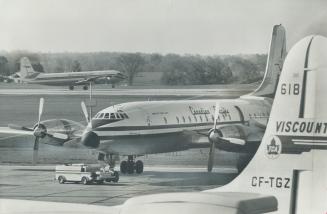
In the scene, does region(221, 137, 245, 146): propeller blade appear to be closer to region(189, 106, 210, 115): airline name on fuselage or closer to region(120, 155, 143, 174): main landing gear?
region(189, 106, 210, 115): airline name on fuselage

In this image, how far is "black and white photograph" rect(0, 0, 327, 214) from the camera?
3.50m

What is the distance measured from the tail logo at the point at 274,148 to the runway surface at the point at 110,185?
0.23 metres

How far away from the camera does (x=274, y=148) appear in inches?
142

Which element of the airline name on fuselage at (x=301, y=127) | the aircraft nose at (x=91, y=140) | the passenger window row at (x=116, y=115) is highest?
the passenger window row at (x=116, y=115)

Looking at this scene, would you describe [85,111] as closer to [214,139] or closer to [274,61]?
[214,139]

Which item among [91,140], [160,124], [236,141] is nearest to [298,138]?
[236,141]

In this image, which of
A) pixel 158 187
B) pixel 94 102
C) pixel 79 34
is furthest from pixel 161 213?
pixel 79 34

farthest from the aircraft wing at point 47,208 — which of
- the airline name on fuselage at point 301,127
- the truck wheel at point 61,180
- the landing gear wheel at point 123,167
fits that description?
the airline name on fuselage at point 301,127

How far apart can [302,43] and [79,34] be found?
1.23 meters

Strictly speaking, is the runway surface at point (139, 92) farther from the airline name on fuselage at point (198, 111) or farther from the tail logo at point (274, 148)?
the tail logo at point (274, 148)

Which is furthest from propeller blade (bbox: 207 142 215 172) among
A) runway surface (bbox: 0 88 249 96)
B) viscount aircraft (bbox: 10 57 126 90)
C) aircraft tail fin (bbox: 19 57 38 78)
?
aircraft tail fin (bbox: 19 57 38 78)

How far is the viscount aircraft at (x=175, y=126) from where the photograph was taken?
12.1 ft

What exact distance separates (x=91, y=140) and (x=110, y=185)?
0.88 feet

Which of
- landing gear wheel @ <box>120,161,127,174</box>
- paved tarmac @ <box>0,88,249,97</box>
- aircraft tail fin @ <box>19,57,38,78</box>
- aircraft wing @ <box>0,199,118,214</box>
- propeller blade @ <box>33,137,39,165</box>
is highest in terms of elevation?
aircraft tail fin @ <box>19,57,38,78</box>
